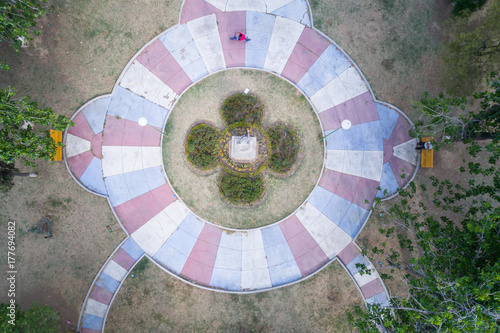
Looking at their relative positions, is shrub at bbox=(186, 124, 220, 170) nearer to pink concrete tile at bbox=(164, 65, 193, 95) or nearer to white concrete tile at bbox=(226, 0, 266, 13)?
pink concrete tile at bbox=(164, 65, 193, 95)

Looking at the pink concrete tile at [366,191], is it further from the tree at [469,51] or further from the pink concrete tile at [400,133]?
the tree at [469,51]

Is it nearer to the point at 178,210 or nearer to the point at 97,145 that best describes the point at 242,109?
the point at 178,210

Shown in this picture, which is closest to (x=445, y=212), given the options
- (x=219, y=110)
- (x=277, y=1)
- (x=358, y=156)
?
(x=358, y=156)

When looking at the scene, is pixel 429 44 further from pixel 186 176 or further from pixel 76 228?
pixel 76 228

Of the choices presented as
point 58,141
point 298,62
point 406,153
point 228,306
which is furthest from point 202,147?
point 406,153

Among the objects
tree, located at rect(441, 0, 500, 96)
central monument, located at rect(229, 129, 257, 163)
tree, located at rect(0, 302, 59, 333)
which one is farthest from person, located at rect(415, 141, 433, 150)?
tree, located at rect(0, 302, 59, 333)
